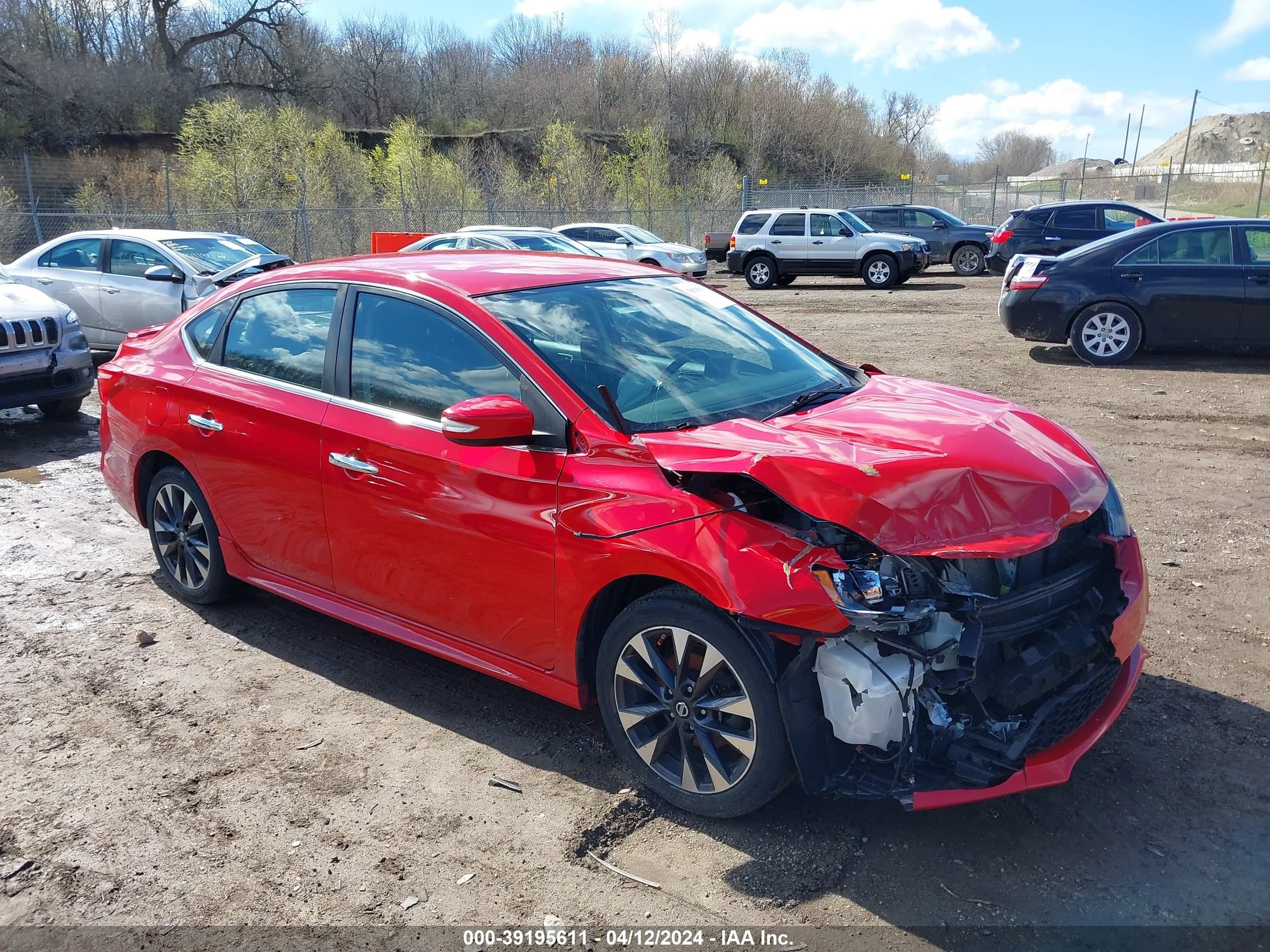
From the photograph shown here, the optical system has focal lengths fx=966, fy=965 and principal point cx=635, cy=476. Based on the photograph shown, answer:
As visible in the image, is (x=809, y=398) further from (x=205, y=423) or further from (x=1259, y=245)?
(x=1259, y=245)

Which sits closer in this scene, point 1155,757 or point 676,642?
point 676,642

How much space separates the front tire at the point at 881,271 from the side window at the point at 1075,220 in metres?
3.92

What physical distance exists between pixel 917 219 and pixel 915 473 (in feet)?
78.3

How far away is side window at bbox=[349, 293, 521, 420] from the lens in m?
3.57

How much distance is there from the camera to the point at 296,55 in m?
58.6

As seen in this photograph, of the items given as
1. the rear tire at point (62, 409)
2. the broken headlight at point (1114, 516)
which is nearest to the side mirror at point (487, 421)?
the broken headlight at point (1114, 516)

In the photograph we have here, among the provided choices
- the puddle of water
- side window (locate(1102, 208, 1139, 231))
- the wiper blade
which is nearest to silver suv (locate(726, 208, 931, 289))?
side window (locate(1102, 208, 1139, 231))

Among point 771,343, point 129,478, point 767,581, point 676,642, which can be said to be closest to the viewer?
point 767,581

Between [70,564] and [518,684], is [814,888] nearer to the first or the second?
[518,684]

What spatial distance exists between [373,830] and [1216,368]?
1081cm

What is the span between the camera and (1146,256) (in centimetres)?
1077

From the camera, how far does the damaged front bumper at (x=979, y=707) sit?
2812 millimetres

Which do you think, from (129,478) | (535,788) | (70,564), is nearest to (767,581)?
(535,788)

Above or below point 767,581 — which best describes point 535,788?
below
